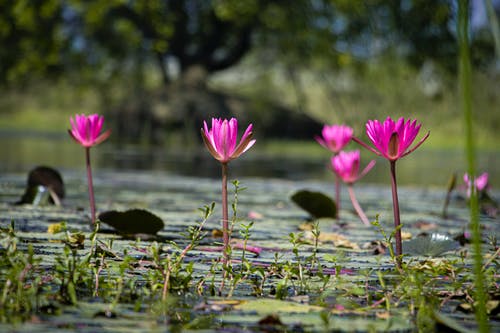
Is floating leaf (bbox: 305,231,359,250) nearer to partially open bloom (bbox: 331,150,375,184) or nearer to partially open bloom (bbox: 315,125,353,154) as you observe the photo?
partially open bloom (bbox: 331,150,375,184)

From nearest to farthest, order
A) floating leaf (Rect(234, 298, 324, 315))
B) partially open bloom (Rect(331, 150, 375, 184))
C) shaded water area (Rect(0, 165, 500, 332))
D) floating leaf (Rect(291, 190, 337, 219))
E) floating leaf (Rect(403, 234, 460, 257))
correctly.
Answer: shaded water area (Rect(0, 165, 500, 332))
floating leaf (Rect(234, 298, 324, 315))
floating leaf (Rect(403, 234, 460, 257))
partially open bloom (Rect(331, 150, 375, 184))
floating leaf (Rect(291, 190, 337, 219))

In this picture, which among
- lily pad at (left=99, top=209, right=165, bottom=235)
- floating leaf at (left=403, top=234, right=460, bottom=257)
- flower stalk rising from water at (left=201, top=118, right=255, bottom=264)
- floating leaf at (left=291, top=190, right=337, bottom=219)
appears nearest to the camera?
flower stalk rising from water at (left=201, top=118, right=255, bottom=264)

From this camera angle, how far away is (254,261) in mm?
1798

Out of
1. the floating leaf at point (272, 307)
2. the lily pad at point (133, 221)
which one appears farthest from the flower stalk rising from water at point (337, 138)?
the floating leaf at point (272, 307)

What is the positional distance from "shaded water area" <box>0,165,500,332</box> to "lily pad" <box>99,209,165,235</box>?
0.14 ft

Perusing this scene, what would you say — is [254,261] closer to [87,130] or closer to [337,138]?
[87,130]

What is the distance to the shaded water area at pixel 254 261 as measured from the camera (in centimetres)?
114

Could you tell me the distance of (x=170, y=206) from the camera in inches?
131

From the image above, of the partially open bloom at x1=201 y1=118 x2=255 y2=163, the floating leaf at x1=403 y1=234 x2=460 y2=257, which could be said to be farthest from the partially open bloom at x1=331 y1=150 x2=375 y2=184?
the partially open bloom at x1=201 y1=118 x2=255 y2=163

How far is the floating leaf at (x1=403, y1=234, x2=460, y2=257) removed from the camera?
1.90m

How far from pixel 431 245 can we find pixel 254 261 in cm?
52

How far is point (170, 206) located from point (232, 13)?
370 inches

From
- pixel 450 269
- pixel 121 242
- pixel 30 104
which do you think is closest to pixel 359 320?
pixel 450 269

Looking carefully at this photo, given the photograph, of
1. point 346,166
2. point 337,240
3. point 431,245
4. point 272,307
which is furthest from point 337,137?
point 272,307
